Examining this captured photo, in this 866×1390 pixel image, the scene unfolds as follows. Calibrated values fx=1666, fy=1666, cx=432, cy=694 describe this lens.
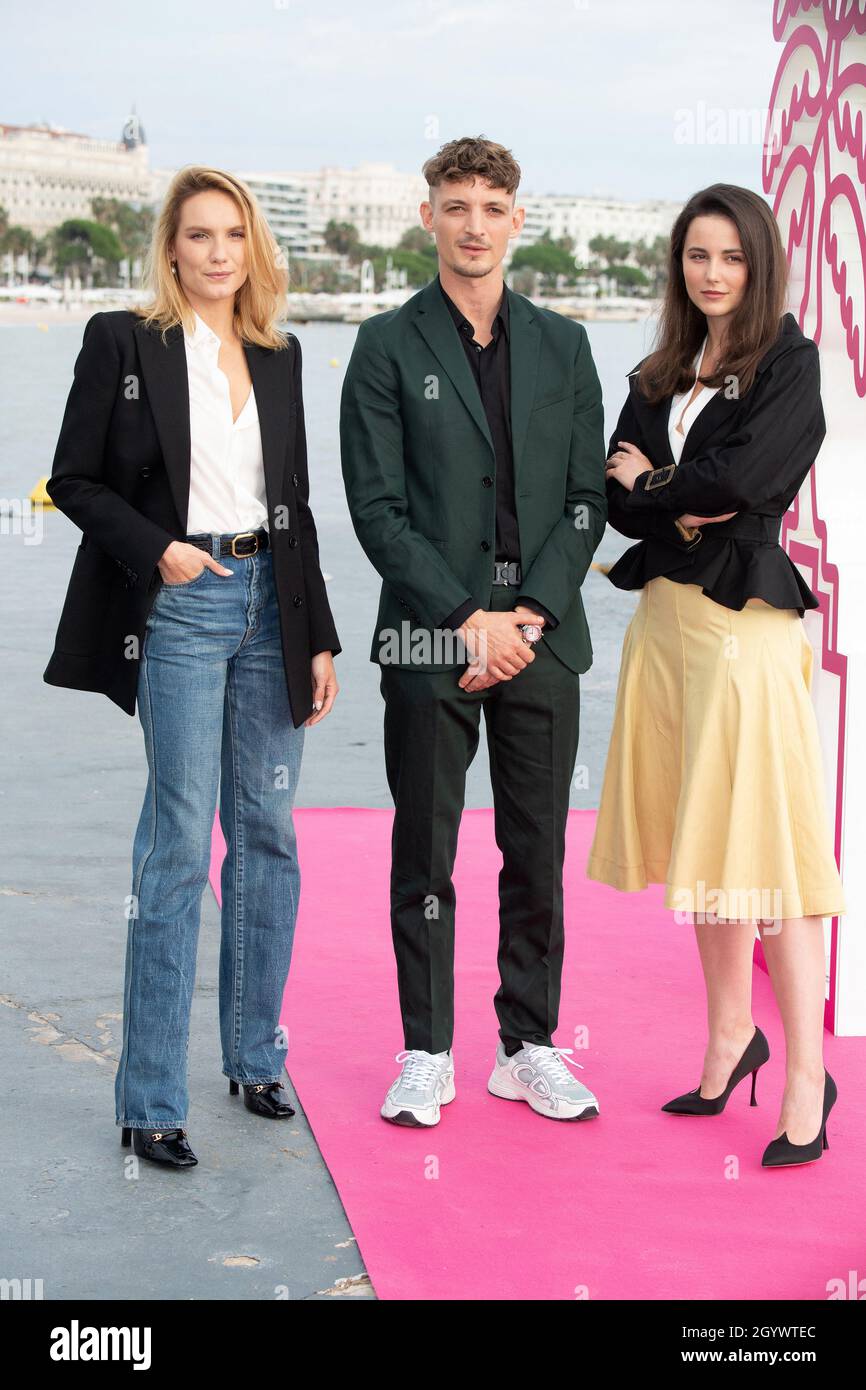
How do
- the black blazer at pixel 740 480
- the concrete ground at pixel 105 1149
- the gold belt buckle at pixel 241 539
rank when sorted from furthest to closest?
the gold belt buckle at pixel 241 539 → the black blazer at pixel 740 480 → the concrete ground at pixel 105 1149

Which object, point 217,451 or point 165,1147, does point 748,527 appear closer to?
point 217,451

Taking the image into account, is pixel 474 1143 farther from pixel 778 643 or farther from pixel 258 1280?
pixel 778 643

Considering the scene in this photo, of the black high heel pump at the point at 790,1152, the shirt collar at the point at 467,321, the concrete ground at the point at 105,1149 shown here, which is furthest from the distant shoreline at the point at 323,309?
the black high heel pump at the point at 790,1152

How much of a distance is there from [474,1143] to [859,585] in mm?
1561

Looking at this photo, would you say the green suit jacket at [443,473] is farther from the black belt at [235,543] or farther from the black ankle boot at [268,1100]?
the black ankle boot at [268,1100]

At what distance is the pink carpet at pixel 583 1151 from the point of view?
2.78 metres

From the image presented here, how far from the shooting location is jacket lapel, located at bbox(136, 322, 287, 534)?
3.07m

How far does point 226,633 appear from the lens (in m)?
3.17

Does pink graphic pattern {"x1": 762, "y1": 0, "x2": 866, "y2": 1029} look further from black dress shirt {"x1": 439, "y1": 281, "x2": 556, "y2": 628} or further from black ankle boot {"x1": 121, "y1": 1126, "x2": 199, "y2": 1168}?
black ankle boot {"x1": 121, "y1": 1126, "x2": 199, "y2": 1168}

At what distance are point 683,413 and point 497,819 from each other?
3.01 ft

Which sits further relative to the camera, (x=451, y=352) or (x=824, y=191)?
(x=824, y=191)

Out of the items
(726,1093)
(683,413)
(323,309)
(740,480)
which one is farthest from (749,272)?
(323,309)

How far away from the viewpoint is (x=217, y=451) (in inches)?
124

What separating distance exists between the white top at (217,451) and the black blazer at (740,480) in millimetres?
738
